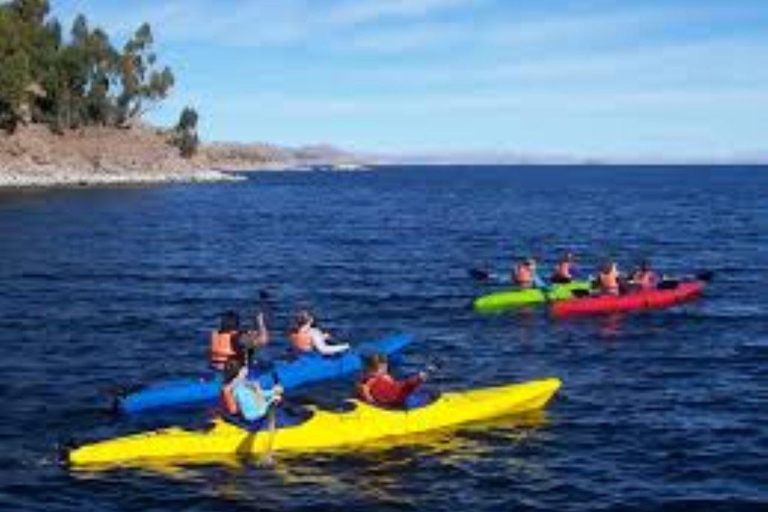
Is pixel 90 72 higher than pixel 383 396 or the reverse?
higher

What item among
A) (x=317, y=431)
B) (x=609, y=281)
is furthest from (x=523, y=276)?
(x=317, y=431)

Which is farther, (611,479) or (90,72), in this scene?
(90,72)

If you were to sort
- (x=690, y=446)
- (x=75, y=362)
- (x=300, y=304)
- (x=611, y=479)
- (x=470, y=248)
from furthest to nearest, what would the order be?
(x=470, y=248) < (x=300, y=304) < (x=75, y=362) < (x=690, y=446) < (x=611, y=479)

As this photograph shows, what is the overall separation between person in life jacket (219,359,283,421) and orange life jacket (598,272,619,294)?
20520 mm

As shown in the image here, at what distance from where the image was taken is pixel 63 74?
14312 centimetres

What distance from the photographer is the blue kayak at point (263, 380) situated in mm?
27500

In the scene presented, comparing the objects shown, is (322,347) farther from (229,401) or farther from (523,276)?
(523,276)

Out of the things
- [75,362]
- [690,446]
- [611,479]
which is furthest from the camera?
[75,362]

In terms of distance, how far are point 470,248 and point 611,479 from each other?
48.9 m

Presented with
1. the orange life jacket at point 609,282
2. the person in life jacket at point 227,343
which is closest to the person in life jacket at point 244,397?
the person in life jacket at point 227,343

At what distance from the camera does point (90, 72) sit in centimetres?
14888

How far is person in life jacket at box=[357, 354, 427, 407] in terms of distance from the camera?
25391 mm

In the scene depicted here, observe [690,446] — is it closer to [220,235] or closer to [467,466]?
[467,466]

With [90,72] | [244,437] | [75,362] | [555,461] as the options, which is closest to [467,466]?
[555,461]
